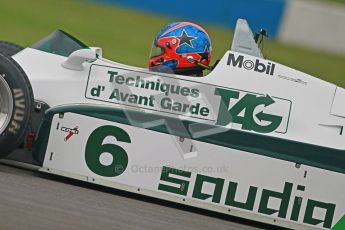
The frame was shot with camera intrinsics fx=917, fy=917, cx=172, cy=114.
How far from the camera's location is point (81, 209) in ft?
19.9

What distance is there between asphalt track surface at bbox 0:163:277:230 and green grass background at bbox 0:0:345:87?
962 centimetres

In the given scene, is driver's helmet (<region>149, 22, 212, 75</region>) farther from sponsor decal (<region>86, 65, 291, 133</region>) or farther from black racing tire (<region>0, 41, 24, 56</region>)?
black racing tire (<region>0, 41, 24, 56</region>)

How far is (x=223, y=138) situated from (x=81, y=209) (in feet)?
4.16

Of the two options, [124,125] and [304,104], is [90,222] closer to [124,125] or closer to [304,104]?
[124,125]

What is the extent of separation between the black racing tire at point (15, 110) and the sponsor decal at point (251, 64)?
155 centimetres

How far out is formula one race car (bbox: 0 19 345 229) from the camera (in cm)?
669

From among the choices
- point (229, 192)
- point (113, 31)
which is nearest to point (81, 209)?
point (229, 192)

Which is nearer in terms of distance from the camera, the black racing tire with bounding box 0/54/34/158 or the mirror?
the black racing tire with bounding box 0/54/34/158

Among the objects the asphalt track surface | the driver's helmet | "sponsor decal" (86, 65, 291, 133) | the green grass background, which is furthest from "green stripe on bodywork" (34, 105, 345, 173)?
the green grass background

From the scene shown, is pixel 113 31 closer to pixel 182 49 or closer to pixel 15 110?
pixel 182 49

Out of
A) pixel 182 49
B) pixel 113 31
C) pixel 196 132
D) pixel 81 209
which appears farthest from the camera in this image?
pixel 113 31

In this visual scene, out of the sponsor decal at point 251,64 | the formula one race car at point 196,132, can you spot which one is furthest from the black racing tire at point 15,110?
the sponsor decal at point 251,64

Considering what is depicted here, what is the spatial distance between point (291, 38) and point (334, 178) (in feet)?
52.4

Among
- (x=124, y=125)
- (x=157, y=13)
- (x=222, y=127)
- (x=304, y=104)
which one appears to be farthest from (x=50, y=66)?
(x=157, y=13)
